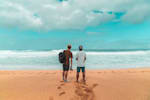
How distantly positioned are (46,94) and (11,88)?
195cm

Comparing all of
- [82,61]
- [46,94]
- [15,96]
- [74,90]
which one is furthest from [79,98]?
[15,96]

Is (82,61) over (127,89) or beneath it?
over

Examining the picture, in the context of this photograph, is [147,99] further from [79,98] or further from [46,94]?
[46,94]

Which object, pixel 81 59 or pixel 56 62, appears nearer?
pixel 81 59

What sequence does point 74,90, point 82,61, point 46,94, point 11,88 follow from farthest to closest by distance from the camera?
point 82,61, point 11,88, point 74,90, point 46,94

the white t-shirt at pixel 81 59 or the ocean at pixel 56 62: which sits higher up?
the white t-shirt at pixel 81 59

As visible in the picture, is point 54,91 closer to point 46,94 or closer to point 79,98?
point 46,94

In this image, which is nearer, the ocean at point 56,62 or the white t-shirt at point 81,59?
the white t-shirt at point 81,59

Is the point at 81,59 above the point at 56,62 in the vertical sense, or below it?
above

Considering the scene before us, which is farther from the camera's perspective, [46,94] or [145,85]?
[145,85]

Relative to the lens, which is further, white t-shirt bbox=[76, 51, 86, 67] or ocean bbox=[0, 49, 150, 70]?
ocean bbox=[0, 49, 150, 70]

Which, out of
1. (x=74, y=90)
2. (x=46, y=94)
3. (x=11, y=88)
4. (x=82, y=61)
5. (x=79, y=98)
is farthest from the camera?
(x=82, y=61)

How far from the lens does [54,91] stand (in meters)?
4.75

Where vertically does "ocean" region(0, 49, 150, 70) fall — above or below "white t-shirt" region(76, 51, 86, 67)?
below
